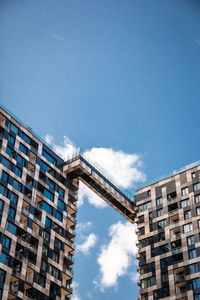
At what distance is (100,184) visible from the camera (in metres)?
119

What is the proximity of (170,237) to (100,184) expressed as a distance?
18539mm

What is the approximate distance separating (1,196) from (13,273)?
1396 cm

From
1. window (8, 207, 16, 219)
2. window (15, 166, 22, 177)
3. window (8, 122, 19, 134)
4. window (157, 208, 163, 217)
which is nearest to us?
window (8, 207, 16, 219)

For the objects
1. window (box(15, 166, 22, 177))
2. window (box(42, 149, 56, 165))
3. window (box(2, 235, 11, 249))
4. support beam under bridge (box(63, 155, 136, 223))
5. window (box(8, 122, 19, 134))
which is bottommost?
window (box(2, 235, 11, 249))

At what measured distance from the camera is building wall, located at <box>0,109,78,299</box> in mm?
95438

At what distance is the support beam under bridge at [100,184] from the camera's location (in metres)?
117

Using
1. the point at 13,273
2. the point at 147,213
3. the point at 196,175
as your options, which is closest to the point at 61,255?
the point at 13,273

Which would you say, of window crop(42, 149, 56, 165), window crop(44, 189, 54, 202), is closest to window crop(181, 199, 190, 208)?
window crop(44, 189, 54, 202)

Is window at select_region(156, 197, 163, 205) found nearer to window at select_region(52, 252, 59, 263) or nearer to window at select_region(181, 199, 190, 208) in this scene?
window at select_region(181, 199, 190, 208)

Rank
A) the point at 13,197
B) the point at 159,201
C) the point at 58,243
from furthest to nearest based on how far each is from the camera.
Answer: the point at 159,201
the point at 58,243
the point at 13,197

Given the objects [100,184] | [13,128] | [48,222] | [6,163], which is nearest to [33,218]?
[48,222]

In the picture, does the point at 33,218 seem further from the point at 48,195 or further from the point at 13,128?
the point at 13,128

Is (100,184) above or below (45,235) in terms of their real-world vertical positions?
above

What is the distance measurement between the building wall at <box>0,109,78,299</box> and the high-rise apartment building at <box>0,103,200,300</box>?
171 millimetres
